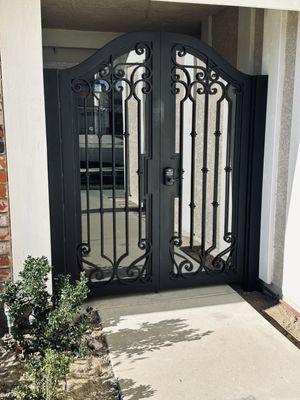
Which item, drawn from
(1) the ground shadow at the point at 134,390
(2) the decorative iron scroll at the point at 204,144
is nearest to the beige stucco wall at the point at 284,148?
(2) the decorative iron scroll at the point at 204,144

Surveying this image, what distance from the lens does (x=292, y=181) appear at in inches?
134

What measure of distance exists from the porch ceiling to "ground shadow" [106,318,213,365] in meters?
2.95

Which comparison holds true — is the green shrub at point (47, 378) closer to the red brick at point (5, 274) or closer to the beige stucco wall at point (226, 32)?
the red brick at point (5, 274)

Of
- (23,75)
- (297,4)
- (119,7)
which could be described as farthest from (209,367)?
(119,7)

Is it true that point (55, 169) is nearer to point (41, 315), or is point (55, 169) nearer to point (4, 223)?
point (4, 223)

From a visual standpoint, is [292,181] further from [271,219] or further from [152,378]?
[152,378]

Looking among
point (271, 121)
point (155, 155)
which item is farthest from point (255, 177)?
point (155, 155)

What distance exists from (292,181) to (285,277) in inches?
31.9

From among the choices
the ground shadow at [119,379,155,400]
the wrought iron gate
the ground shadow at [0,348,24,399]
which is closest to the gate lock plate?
the wrought iron gate

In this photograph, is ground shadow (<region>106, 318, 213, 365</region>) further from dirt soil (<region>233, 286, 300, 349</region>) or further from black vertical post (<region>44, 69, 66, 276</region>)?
black vertical post (<region>44, 69, 66, 276</region>)

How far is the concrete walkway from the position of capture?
2.48 m

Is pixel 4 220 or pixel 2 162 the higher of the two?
pixel 2 162

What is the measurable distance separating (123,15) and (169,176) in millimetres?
2182

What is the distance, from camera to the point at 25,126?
2910 millimetres
